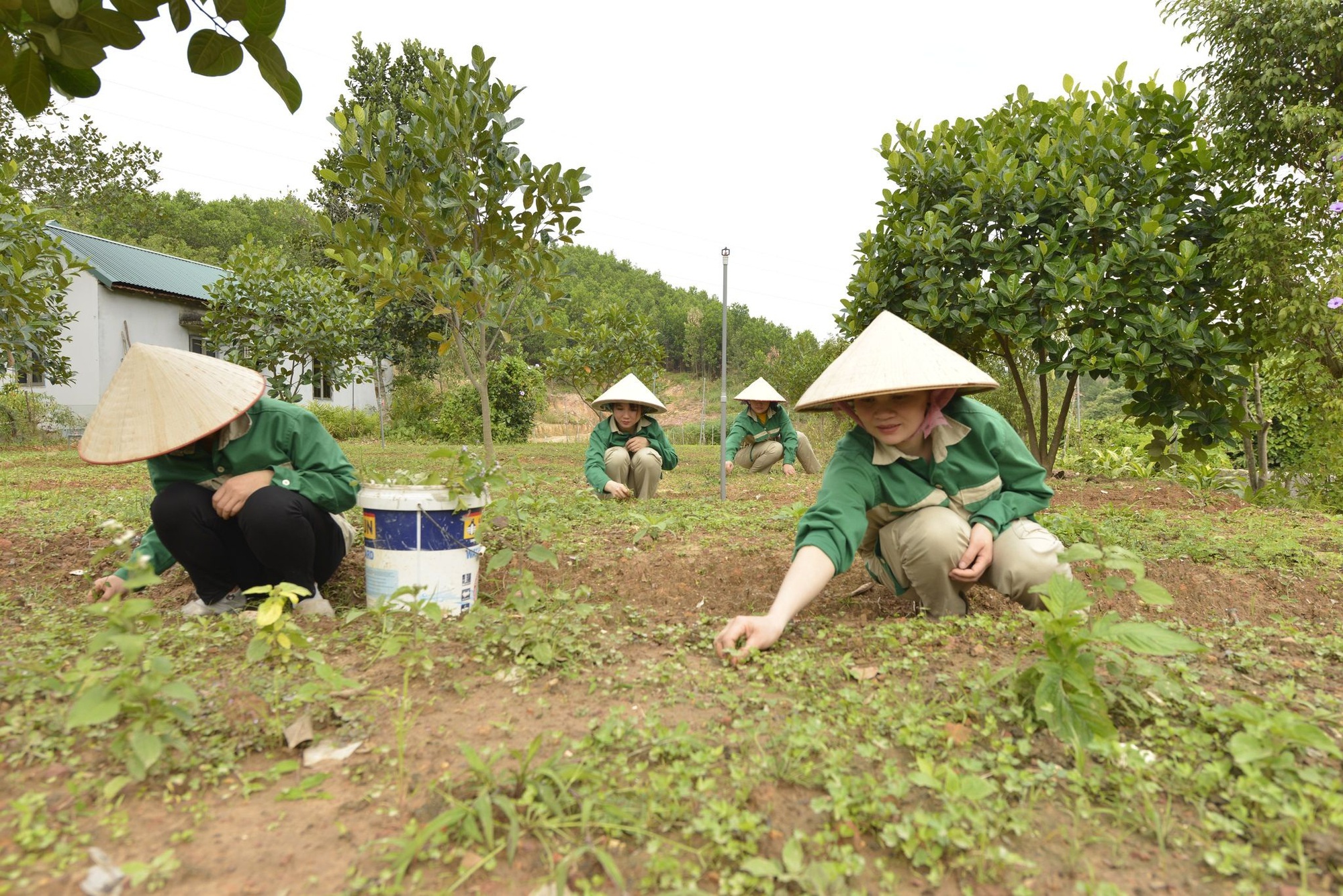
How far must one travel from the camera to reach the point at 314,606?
8.75 ft

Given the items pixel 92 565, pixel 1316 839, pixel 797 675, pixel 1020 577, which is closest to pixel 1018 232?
pixel 1020 577

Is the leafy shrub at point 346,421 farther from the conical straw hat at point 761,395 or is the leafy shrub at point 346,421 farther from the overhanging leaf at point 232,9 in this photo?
the overhanging leaf at point 232,9

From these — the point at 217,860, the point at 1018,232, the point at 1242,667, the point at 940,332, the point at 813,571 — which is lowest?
the point at 217,860

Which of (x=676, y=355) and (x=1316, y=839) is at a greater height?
(x=676, y=355)

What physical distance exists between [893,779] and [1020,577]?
4.09 feet


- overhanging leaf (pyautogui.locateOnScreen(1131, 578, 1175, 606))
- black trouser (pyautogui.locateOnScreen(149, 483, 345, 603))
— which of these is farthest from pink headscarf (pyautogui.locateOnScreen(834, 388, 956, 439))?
black trouser (pyautogui.locateOnScreen(149, 483, 345, 603))

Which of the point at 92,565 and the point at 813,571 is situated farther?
the point at 92,565

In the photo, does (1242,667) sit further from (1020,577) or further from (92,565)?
(92,565)

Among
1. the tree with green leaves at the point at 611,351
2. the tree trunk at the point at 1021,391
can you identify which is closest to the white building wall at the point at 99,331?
the tree with green leaves at the point at 611,351

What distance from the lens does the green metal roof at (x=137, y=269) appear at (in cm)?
1733

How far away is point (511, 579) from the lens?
10.2 ft

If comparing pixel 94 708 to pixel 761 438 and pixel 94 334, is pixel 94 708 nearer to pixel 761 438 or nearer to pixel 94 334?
pixel 761 438

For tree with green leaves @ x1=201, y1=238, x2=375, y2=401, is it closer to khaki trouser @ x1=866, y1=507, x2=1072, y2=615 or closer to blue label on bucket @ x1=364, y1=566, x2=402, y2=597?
blue label on bucket @ x1=364, y1=566, x2=402, y2=597

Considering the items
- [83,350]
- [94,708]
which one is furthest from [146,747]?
[83,350]
